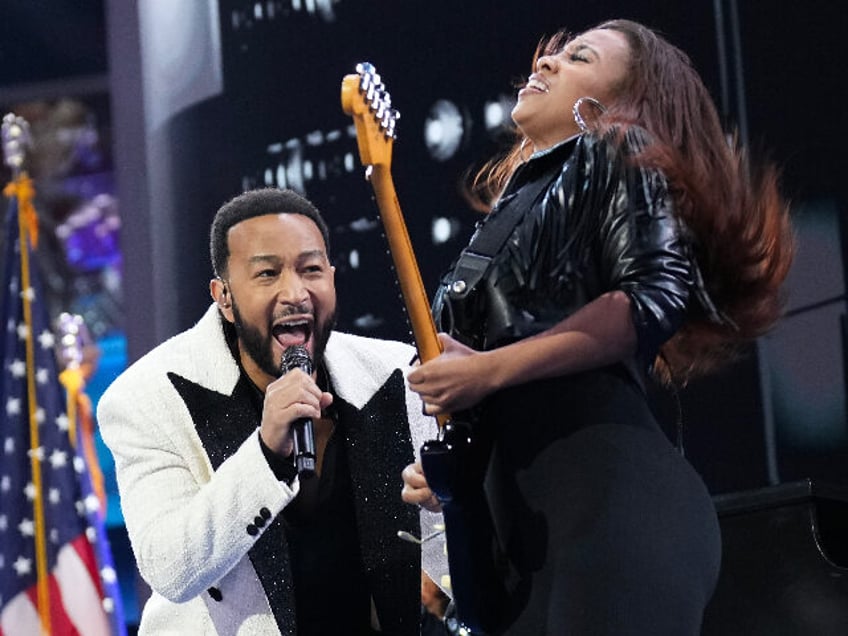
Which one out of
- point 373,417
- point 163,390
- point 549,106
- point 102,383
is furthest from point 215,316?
point 102,383

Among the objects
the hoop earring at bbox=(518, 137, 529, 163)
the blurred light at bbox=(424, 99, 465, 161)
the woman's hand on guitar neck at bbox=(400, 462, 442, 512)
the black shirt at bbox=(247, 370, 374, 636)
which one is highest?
the blurred light at bbox=(424, 99, 465, 161)

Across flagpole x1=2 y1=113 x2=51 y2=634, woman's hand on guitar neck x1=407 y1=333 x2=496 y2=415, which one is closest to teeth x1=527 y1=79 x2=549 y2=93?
woman's hand on guitar neck x1=407 y1=333 x2=496 y2=415

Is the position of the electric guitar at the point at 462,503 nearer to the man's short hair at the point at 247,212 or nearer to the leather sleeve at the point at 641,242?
the leather sleeve at the point at 641,242

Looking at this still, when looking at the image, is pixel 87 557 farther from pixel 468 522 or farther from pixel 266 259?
pixel 468 522

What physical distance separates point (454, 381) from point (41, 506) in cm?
323

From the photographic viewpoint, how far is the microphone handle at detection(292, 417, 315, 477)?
1.91 metres

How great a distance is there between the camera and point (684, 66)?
180 cm

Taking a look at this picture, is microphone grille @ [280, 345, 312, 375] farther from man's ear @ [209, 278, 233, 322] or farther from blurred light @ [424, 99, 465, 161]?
blurred light @ [424, 99, 465, 161]

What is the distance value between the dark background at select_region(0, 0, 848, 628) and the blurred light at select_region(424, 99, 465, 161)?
1 cm

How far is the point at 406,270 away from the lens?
175cm

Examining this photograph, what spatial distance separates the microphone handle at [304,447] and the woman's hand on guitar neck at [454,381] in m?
0.41

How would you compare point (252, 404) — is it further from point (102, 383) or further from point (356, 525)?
point (102, 383)

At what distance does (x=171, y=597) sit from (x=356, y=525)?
0.36m

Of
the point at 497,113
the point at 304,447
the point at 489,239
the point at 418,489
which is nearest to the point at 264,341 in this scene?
the point at 304,447
